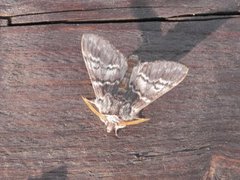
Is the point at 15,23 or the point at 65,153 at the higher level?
the point at 15,23

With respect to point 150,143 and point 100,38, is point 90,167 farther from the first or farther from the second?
point 100,38

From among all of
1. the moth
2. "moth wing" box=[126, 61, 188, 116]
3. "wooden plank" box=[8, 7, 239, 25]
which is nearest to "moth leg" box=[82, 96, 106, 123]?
the moth

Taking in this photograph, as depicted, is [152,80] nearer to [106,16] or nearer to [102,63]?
[102,63]

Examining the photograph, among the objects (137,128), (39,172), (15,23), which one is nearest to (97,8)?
(15,23)

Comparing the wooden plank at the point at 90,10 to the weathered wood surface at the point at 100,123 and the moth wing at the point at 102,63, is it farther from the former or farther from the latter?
Result: the moth wing at the point at 102,63

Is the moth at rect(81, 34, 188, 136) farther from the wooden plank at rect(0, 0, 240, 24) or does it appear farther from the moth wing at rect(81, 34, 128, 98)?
the wooden plank at rect(0, 0, 240, 24)

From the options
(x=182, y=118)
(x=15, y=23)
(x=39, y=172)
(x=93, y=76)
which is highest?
(x=15, y=23)
